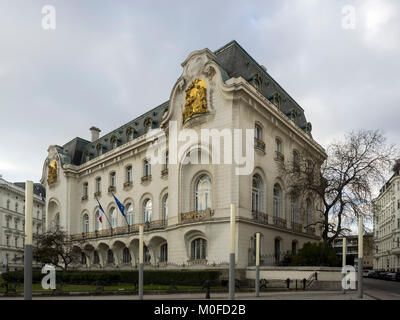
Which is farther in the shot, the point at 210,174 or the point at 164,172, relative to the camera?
the point at 164,172

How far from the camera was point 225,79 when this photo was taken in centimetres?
2973

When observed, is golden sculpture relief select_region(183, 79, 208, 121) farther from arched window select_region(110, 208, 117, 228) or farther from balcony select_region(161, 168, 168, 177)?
arched window select_region(110, 208, 117, 228)

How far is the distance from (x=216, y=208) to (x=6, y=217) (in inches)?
2299

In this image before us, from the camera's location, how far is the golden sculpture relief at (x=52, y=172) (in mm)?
52312

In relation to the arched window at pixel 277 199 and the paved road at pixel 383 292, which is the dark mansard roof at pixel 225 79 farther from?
the paved road at pixel 383 292

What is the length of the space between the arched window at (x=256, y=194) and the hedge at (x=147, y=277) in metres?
7.35

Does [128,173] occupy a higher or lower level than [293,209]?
higher

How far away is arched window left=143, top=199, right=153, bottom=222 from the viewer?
39.3 meters

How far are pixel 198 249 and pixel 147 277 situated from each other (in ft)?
14.8

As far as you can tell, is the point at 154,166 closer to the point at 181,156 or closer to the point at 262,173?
the point at 181,156

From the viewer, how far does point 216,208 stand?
28.4 metres

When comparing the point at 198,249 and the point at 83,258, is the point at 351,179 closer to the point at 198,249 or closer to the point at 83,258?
the point at 198,249

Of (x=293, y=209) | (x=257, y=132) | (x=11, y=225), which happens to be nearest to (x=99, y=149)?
(x=257, y=132)
